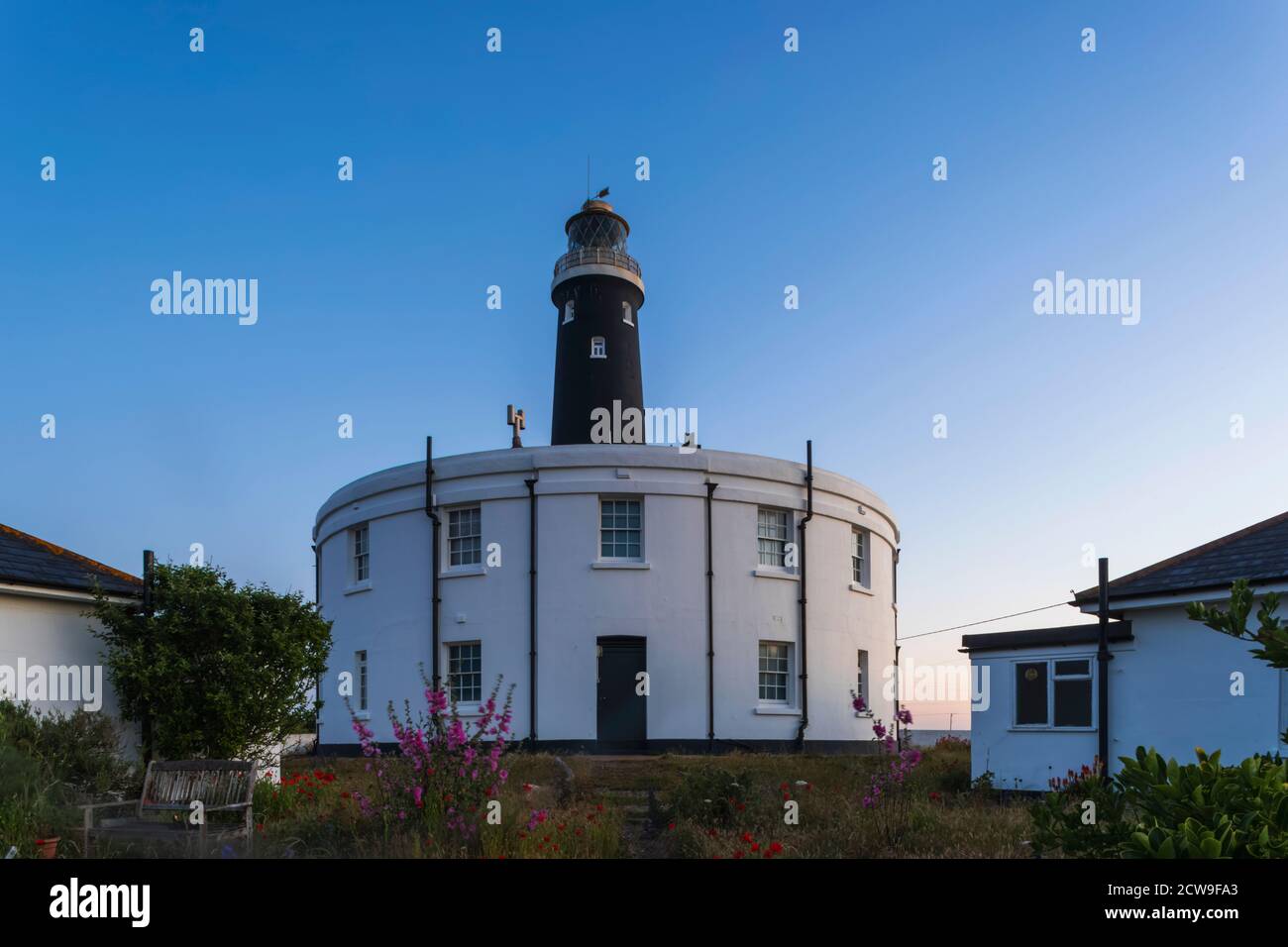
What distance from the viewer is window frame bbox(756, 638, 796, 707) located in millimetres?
21750

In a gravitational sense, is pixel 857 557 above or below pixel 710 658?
above

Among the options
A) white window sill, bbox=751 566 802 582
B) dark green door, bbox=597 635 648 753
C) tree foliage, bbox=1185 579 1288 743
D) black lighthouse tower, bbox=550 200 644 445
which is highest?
black lighthouse tower, bbox=550 200 644 445

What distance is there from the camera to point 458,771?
8.62 meters

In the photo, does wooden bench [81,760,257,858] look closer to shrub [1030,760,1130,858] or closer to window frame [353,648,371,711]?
shrub [1030,760,1130,858]

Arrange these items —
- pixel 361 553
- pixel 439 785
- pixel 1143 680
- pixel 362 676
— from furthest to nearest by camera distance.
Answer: pixel 361 553 → pixel 362 676 → pixel 1143 680 → pixel 439 785

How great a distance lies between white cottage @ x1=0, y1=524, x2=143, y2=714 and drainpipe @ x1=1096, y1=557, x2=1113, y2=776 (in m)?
15.3

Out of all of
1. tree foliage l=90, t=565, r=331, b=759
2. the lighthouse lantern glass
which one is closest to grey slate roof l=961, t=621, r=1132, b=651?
tree foliage l=90, t=565, r=331, b=759

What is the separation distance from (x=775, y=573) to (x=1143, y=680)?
8681mm

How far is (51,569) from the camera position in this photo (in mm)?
12812

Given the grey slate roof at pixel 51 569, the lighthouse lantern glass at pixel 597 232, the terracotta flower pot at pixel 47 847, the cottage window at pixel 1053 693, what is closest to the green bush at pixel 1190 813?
the terracotta flower pot at pixel 47 847

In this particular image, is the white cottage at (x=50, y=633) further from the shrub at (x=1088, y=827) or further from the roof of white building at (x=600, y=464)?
the shrub at (x=1088, y=827)

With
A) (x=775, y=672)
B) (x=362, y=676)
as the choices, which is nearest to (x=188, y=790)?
(x=362, y=676)

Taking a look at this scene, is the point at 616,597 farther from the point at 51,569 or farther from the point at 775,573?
the point at 51,569

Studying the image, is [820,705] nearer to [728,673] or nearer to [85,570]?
[728,673]
